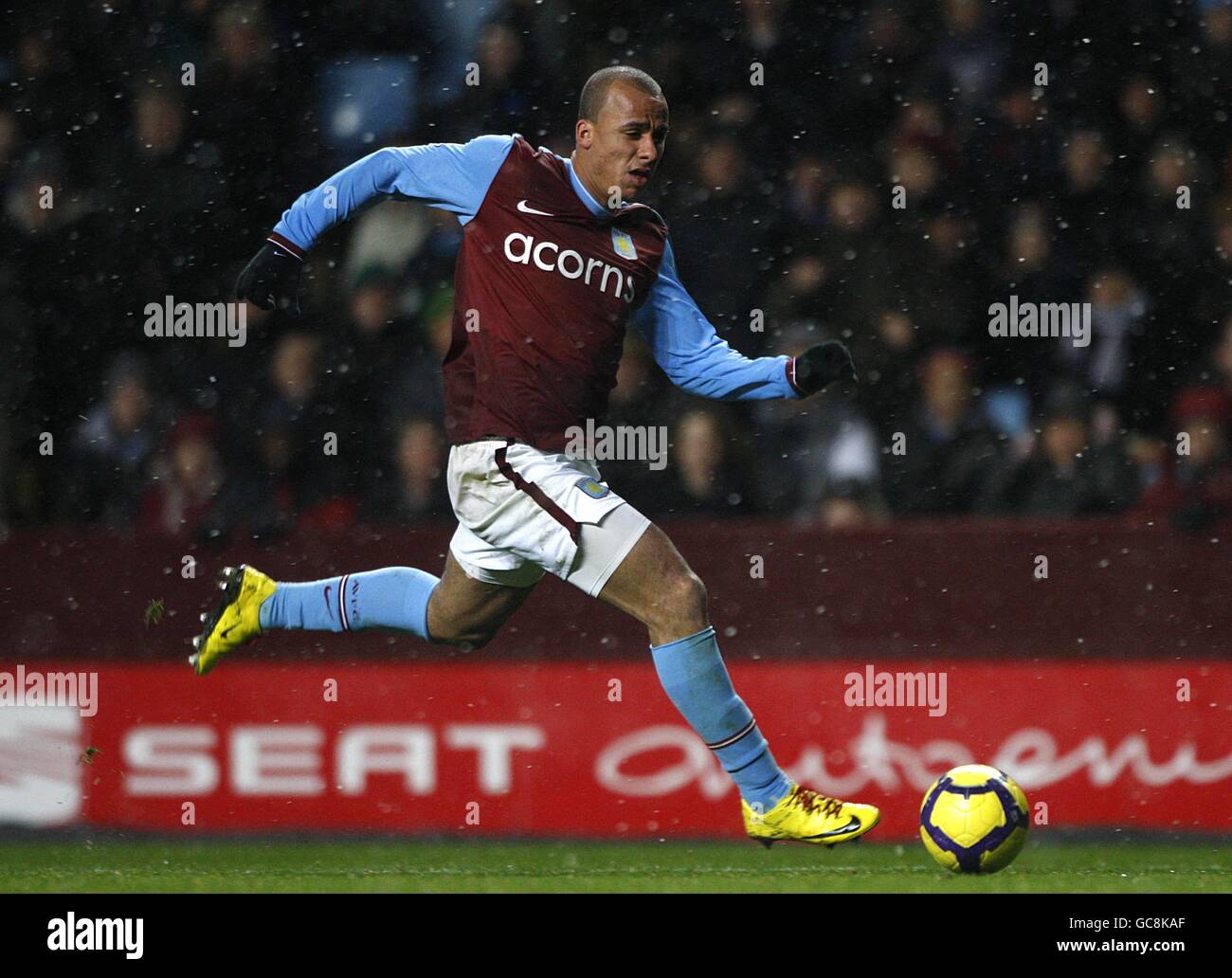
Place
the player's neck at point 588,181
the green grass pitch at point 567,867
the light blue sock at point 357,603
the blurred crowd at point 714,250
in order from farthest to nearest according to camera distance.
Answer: the blurred crowd at point 714,250, the green grass pitch at point 567,867, the light blue sock at point 357,603, the player's neck at point 588,181

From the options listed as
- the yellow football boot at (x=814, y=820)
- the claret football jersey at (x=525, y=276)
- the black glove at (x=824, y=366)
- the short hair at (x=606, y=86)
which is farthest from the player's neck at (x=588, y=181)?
the yellow football boot at (x=814, y=820)

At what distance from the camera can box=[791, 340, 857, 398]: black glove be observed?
196 inches

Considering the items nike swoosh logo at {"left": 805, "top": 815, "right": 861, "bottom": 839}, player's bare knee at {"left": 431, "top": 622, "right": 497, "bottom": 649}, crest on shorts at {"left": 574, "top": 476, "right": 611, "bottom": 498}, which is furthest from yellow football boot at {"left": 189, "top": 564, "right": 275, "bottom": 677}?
nike swoosh logo at {"left": 805, "top": 815, "right": 861, "bottom": 839}

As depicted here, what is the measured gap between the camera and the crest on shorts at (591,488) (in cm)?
479

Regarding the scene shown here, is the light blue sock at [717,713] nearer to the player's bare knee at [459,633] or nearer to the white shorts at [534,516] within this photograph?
the white shorts at [534,516]

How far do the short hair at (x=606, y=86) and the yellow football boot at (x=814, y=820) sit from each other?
5.94ft

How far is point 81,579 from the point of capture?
6863mm

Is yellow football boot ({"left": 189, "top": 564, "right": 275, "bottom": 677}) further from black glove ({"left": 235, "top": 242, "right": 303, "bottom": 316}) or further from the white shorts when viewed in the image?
black glove ({"left": 235, "top": 242, "right": 303, "bottom": 316})

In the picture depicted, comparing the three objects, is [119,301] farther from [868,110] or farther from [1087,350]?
[1087,350]

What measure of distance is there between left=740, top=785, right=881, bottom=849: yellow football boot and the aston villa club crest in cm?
146

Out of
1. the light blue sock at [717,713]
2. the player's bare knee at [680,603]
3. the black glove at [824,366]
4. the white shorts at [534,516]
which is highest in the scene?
the black glove at [824,366]

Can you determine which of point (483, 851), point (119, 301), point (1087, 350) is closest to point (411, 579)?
point (483, 851)

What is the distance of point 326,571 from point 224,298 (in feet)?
3.63

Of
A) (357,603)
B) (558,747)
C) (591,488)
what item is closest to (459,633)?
(357,603)
